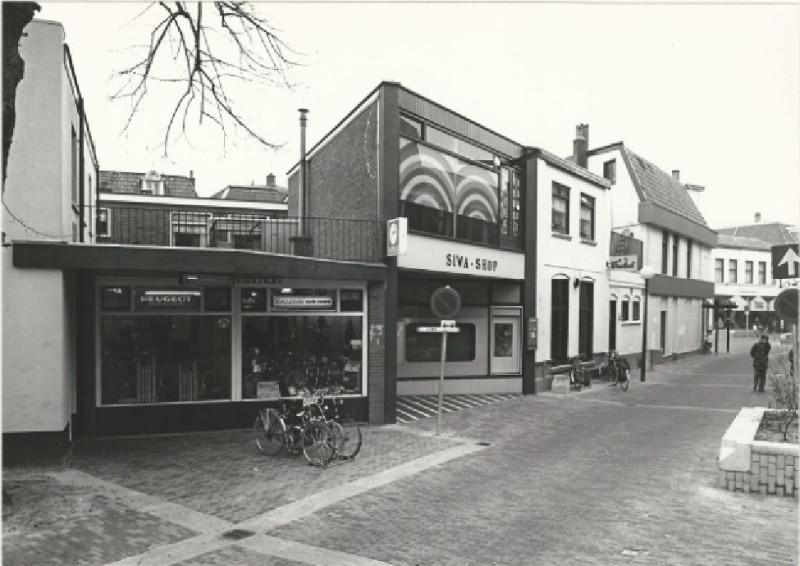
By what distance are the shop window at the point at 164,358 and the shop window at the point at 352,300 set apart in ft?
7.89

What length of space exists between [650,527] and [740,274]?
47.8 m

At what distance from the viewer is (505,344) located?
57.4ft

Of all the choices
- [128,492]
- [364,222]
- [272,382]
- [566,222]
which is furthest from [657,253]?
[128,492]

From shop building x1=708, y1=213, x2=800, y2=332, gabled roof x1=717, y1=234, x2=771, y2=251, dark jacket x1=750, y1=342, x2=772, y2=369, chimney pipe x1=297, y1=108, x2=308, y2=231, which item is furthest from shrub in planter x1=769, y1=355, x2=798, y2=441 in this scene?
gabled roof x1=717, y1=234, x2=771, y2=251

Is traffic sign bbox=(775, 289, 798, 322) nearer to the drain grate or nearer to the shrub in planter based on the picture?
the shrub in planter

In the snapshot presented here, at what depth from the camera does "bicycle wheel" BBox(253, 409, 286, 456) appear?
964 cm

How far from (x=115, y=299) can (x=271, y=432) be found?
404 cm

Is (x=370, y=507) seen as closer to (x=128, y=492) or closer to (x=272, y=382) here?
(x=128, y=492)

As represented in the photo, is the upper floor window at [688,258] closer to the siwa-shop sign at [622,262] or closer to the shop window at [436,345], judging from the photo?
the siwa-shop sign at [622,262]

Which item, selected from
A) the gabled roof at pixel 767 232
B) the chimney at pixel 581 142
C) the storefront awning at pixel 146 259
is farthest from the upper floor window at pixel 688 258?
the storefront awning at pixel 146 259

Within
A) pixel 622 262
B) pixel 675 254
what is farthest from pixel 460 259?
pixel 675 254

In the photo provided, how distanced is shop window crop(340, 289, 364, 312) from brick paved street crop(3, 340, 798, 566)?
2664mm

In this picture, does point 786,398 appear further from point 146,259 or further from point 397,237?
point 146,259

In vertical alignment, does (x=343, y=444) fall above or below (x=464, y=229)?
below
